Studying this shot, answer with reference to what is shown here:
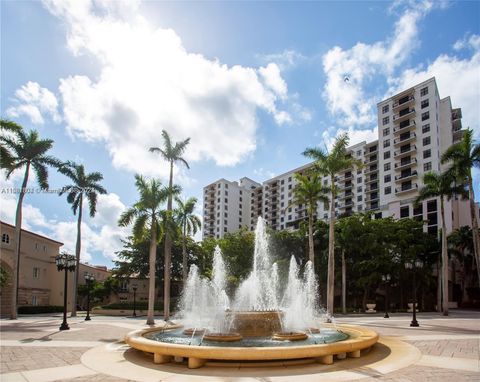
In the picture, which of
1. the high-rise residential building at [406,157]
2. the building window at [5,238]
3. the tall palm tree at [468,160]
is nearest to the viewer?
the tall palm tree at [468,160]

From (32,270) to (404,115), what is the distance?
6330 centimetres

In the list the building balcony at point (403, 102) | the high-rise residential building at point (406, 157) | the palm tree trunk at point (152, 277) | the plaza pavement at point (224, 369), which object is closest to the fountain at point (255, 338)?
the plaza pavement at point (224, 369)

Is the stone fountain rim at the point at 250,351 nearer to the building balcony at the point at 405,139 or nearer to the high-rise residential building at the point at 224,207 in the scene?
the building balcony at the point at 405,139

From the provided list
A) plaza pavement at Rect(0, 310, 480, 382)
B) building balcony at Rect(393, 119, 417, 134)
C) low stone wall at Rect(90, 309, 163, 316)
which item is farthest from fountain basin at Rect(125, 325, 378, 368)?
building balcony at Rect(393, 119, 417, 134)

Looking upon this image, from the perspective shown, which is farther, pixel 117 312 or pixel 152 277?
pixel 117 312

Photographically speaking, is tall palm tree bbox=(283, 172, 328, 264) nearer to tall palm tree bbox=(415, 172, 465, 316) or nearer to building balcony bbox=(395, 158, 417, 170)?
tall palm tree bbox=(415, 172, 465, 316)

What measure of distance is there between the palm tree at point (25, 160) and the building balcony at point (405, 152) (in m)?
58.2

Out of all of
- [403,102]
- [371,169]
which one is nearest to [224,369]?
[403,102]

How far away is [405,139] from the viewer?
69.6 m

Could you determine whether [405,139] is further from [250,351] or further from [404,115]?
[250,351]

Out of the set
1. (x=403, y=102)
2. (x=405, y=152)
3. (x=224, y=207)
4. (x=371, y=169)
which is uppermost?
(x=403, y=102)

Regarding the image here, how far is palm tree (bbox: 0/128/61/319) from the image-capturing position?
97.3 ft

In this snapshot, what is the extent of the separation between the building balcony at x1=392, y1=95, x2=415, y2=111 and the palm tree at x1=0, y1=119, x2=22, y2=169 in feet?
208

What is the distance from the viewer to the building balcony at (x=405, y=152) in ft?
222
